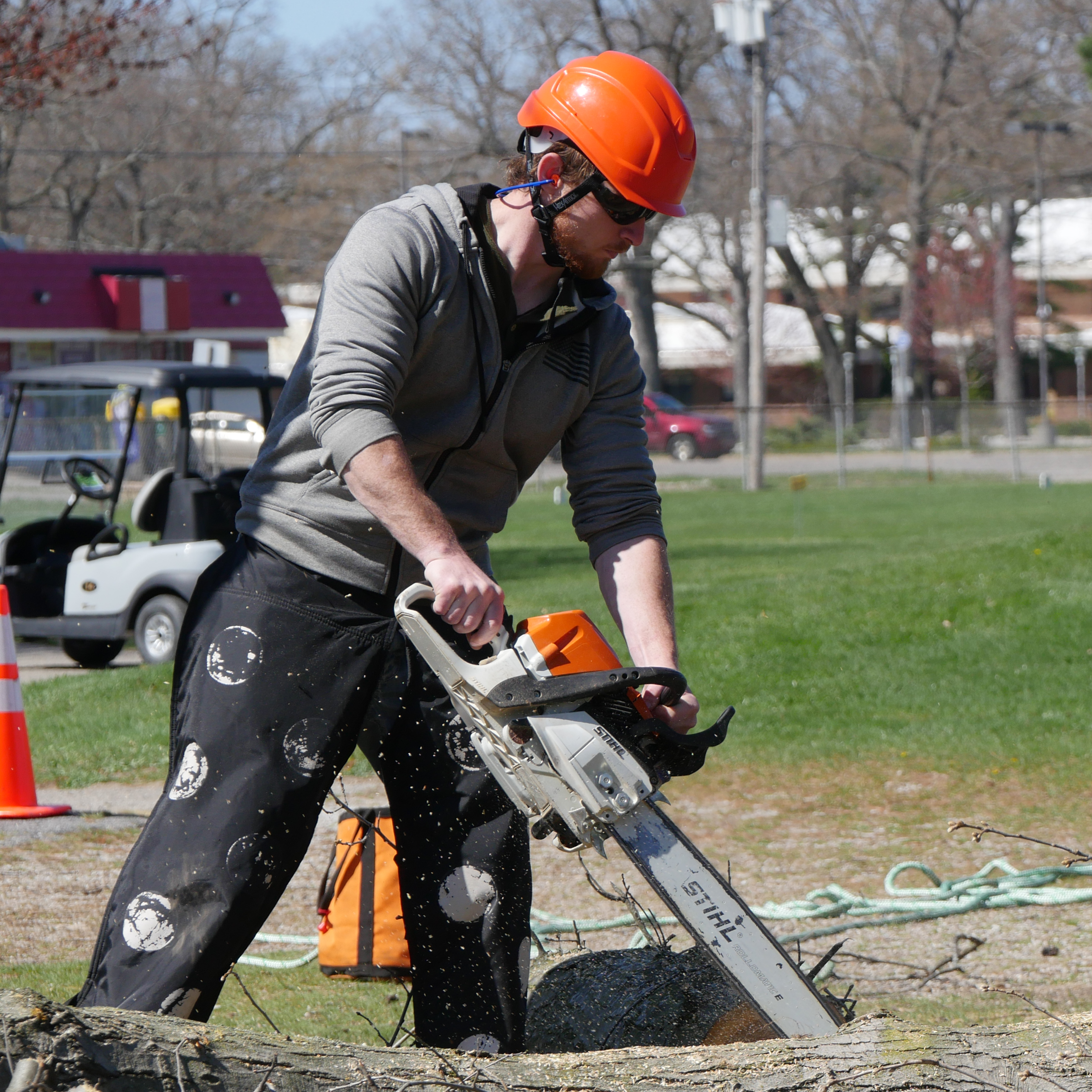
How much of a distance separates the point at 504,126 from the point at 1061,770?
36.9m

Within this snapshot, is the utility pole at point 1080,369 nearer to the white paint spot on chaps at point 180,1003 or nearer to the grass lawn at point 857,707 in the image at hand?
the grass lawn at point 857,707

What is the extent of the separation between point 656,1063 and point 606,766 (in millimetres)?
429

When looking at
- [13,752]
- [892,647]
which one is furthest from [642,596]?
[892,647]

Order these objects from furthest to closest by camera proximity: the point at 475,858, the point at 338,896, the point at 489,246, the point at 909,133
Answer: the point at 909,133
the point at 338,896
the point at 475,858
the point at 489,246

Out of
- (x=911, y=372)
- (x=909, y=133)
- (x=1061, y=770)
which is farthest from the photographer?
(x=911, y=372)

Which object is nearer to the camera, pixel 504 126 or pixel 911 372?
pixel 504 126

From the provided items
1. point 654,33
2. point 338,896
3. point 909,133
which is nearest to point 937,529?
point 338,896

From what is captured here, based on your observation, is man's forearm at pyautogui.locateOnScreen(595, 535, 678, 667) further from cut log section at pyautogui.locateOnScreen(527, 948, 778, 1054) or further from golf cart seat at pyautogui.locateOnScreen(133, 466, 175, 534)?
golf cart seat at pyautogui.locateOnScreen(133, 466, 175, 534)

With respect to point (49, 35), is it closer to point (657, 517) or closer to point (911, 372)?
point (657, 517)

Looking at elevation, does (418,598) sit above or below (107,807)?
above

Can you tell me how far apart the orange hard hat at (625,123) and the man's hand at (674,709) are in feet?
2.76

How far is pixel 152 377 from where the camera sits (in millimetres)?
9438

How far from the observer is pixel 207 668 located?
8.47 feet

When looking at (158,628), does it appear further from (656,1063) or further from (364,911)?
(656,1063)
